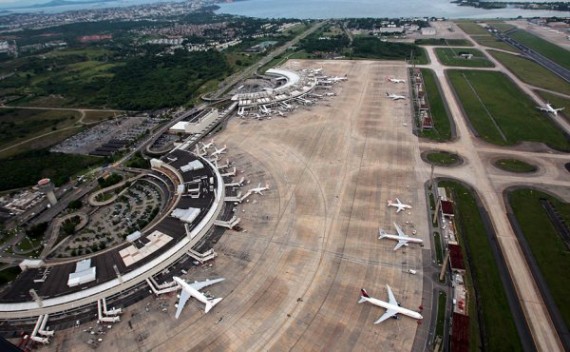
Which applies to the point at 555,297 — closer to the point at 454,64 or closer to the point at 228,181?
the point at 228,181

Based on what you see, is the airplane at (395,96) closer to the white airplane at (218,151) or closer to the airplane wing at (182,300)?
the white airplane at (218,151)

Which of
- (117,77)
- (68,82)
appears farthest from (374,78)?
(68,82)

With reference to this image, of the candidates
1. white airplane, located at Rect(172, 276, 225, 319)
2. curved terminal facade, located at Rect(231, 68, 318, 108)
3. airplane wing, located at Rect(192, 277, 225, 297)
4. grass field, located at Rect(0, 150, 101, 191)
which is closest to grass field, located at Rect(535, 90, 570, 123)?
curved terminal facade, located at Rect(231, 68, 318, 108)

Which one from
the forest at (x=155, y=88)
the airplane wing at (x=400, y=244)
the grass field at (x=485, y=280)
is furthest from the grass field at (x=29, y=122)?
the grass field at (x=485, y=280)

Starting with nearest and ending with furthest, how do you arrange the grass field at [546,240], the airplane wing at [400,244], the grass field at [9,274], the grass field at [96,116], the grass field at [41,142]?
the grass field at [546,240] < the grass field at [9,274] < the airplane wing at [400,244] < the grass field at [41,142] < the grass field at [96,116]

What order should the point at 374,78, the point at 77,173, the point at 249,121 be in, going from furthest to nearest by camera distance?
1. the point at 374,78
2. the point at 249,121
3. the point at 77,173

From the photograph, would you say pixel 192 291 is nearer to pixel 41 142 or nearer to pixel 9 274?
pixel 9 274

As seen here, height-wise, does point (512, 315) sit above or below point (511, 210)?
below
